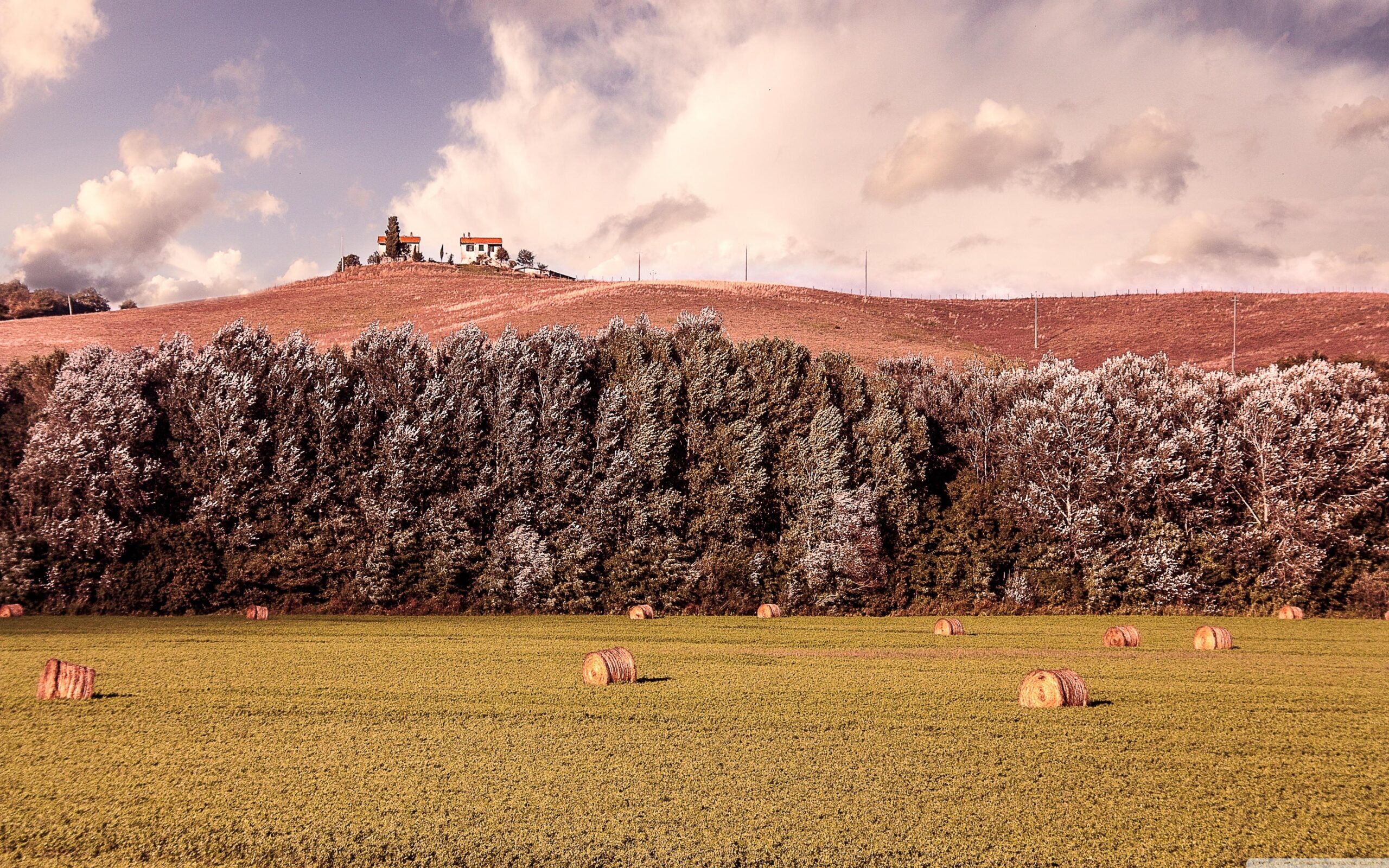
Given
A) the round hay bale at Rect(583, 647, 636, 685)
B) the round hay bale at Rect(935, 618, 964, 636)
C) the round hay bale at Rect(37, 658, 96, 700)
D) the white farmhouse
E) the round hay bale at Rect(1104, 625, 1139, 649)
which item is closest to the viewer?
the round hay bale at Rect(37, 658, 96, 700)

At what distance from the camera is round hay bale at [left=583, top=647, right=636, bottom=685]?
51.0 feet

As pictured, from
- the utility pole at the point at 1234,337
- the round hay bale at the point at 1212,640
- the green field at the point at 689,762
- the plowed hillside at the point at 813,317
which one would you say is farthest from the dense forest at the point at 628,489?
the utility pole at the point at 1234,337

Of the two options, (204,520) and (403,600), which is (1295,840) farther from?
(204,520)

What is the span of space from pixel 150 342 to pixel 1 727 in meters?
59.3

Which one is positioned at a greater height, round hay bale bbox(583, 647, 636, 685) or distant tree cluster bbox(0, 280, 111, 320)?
distant tree cluster bbox(0, 280, 111, 320)

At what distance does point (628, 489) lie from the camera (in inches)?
1238

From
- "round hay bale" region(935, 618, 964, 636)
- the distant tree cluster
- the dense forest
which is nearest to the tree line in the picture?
the distant tree cluster

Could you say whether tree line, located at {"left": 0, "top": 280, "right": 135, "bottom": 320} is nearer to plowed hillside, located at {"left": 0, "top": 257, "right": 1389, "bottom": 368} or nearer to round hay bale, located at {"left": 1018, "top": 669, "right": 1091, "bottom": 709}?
plowed hillside, located at {"left": 0, "top": 257, "right": 1389, "bottom": 368}

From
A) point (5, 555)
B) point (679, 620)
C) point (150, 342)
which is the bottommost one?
point (679, 620)

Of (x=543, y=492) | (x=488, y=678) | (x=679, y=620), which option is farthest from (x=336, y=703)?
(x=543, y=492)

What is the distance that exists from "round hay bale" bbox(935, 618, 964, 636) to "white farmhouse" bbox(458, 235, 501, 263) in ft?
504

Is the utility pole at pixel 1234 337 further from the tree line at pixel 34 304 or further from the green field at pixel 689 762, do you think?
the tree line at pixel 34 304

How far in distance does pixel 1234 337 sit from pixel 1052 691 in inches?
2840

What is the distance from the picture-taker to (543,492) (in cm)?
3116
